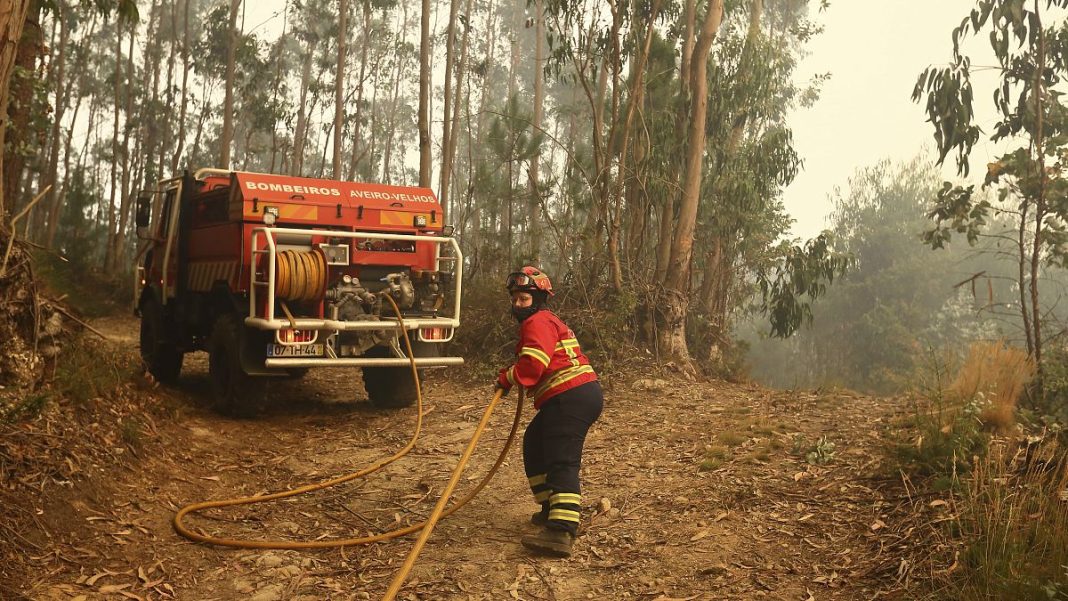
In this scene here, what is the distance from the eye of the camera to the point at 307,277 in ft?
23.9

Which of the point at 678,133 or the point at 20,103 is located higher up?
the point at 678,133

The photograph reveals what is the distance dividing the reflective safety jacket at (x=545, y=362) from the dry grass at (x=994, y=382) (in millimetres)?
2815

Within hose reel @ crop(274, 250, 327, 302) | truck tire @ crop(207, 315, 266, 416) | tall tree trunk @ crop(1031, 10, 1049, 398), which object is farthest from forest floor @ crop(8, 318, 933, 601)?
tall tree trunk @ crop(1031, 10, 1049, 398)

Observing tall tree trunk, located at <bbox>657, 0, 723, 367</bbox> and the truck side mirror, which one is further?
tall tree trunk, located at <bbox>657, 0, 723, 367</bbox>

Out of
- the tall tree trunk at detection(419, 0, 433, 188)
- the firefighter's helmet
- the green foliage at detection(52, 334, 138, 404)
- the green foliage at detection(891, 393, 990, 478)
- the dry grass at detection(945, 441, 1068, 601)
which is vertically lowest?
the dry grass at detection(945, 441, 1068, 601)

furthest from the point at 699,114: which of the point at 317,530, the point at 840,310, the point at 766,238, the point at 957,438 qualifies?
the point at 840,310

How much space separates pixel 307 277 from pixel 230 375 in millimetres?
1385

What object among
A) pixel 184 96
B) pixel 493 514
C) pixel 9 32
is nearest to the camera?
pixel 9 32

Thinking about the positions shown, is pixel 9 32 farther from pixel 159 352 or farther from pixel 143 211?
pixel 159 352

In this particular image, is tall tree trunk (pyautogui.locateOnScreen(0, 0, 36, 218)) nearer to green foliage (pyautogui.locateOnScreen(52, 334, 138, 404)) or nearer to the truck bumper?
green foliage (pyautogui.locateOnScreen(52, 334, 138, 404))

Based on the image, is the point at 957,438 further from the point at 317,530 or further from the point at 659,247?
the point at 659,247

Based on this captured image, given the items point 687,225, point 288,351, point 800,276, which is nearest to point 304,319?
point 288,351

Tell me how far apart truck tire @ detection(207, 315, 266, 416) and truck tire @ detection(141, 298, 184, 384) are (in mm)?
1581

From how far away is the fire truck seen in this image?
736 cm
